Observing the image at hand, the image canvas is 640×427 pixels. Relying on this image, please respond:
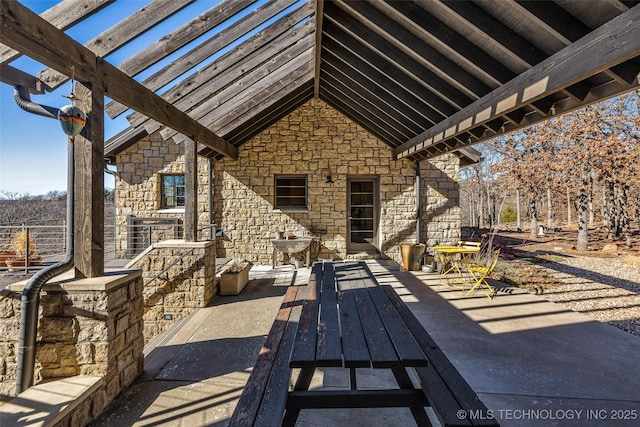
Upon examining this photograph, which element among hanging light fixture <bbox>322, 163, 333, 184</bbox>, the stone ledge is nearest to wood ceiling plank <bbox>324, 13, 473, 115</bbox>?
hanging light fixture <bbox>322, 163, 333, 184</bbox>

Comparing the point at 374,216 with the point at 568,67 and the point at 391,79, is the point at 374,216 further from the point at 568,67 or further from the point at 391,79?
the point at 568,67

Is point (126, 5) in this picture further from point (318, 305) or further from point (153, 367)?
point (153, 367)

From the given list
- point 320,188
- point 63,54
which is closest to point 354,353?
point 63,54

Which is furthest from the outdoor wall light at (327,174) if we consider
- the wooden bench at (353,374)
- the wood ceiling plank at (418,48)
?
the wooden bench at (353,374)

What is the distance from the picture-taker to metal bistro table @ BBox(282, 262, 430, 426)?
4.81 ft

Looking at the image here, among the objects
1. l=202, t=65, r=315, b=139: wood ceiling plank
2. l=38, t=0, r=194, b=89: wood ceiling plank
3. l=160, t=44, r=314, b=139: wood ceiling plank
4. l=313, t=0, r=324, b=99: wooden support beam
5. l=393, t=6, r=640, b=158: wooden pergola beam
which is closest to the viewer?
l=393, t=6, r=640, b=158: wooden pergola beam

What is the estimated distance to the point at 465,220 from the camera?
2242 centimetres

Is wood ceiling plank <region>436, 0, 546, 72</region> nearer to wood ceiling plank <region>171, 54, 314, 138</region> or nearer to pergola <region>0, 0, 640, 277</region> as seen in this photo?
pergola <region>0, 0, 640, 277</region>

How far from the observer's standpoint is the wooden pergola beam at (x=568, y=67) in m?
1.79

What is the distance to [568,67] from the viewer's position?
2.20 m

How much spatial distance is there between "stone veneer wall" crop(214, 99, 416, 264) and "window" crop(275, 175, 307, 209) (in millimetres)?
211

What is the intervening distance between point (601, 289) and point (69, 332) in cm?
727

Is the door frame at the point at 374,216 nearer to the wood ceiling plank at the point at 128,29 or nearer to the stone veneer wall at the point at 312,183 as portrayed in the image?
the stone veneer wall at the point at 312,183

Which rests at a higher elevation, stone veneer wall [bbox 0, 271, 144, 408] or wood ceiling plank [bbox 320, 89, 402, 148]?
wood ceiling plank [bbox 320, 89, 402, 148]
